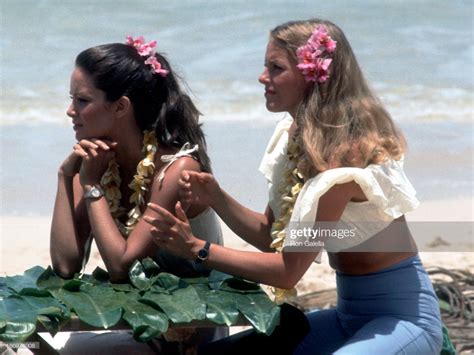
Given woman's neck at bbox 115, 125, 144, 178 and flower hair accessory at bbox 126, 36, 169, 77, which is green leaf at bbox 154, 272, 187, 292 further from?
flower hair accessory at bbox 126, 36, 169, 77

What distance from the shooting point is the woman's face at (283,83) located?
3373mm

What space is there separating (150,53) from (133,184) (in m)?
0.43

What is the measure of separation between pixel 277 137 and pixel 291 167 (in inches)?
12.3

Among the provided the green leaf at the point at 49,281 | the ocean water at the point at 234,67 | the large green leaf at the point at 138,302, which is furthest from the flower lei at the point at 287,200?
the ocean water at the point at 234,67

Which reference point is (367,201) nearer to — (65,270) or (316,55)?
(316,55)

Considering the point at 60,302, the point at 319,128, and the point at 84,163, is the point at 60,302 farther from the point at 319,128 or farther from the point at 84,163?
the point at 319,128

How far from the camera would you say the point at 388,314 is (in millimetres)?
3322

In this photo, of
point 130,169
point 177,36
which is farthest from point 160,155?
point 177,36

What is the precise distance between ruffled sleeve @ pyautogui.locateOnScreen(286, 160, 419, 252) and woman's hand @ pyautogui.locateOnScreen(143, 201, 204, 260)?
0.96 ft

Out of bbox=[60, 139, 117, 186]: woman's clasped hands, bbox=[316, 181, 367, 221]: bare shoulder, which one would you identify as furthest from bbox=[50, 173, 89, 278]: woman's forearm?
bbox=[316, 181, 367, 221]: bare shoulder

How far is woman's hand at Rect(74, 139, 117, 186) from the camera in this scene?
11.6ft

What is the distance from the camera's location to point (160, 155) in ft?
11.9

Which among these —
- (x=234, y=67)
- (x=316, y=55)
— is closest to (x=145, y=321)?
(x=316, y=55)

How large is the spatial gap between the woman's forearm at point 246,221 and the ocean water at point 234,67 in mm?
2960
